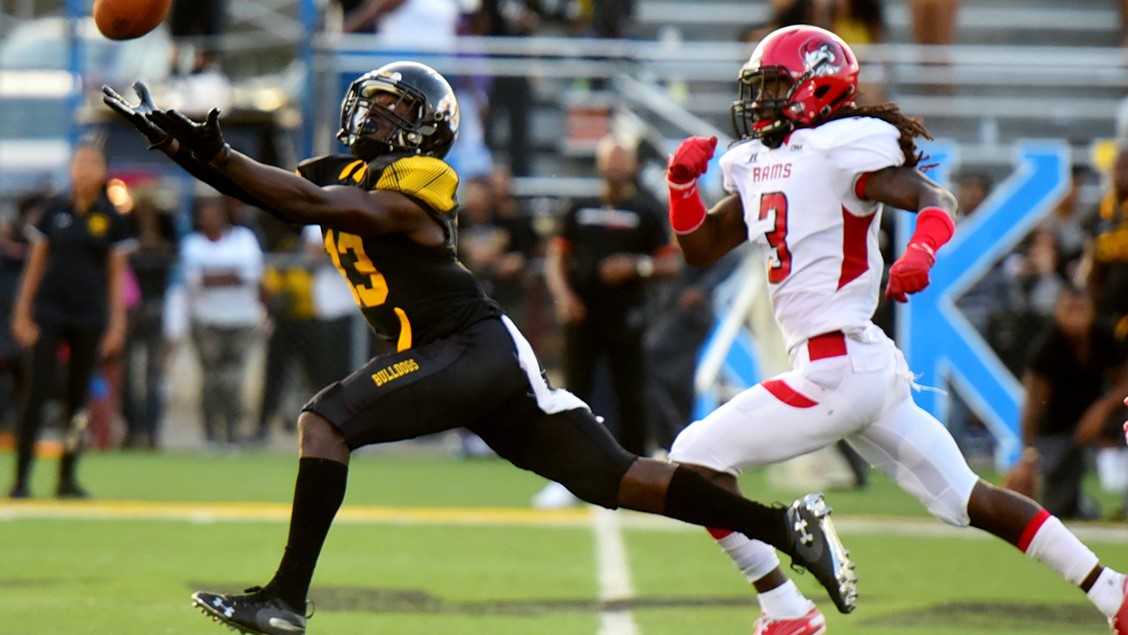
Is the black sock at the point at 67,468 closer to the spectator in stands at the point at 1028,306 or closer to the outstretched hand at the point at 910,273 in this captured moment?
Answer: the outstretched hand at the point at 910,273

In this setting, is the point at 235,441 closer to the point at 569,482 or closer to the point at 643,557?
A: the point at 643,557

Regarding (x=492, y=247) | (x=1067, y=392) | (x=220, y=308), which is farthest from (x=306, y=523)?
(x=220, y=308)

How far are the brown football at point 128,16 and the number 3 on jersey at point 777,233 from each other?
204cm

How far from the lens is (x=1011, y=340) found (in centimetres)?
1291

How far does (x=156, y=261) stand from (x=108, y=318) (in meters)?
3.06

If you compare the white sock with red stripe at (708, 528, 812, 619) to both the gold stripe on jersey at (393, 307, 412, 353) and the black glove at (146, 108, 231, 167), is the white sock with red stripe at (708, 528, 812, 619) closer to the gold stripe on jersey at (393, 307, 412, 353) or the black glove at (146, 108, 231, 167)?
the gold stripe on jersey at (393, 307, 412, 353)

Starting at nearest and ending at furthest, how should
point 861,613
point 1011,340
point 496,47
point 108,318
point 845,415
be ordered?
point 845,415
point 861,613
point 108,318
point 1011,340
point 496,47

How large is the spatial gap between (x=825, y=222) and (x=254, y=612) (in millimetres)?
2173

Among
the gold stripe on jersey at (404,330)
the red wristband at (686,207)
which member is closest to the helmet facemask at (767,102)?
the red wristband at (686,207)

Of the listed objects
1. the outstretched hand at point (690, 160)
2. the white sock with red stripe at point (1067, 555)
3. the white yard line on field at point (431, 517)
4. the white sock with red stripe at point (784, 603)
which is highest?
the outstretched hand at point (690, 160)

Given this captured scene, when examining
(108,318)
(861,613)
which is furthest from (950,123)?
(861,613)

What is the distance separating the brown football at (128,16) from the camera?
5605 mm

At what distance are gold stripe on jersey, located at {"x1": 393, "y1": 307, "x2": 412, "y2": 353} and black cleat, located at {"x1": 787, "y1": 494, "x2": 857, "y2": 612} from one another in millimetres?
1320

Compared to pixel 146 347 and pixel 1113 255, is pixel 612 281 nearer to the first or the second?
pixel 1113 255
